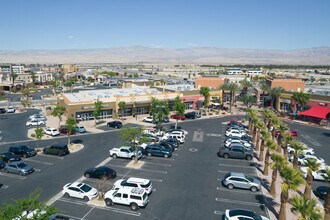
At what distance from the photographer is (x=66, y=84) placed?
113625 mm

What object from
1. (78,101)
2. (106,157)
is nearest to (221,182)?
(106,157)

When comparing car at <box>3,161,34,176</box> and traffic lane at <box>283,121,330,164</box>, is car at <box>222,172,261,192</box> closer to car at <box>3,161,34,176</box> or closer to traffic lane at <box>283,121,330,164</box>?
traffic lane at <box>283,121,330,164</box>

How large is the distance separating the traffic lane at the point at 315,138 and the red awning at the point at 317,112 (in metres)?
3.73

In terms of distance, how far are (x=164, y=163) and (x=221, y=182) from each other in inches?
347

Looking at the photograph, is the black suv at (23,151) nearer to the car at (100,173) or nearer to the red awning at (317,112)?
the car at (100,173)

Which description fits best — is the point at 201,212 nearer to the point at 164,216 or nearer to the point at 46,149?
the point at 164,216

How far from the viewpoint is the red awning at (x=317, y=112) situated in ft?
181

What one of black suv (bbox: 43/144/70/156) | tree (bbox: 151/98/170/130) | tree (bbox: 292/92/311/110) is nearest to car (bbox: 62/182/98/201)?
black suv (bbox: 43/144/70/156)

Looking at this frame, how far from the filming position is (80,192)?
75.7 ft

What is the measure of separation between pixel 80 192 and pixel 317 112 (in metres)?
58.0

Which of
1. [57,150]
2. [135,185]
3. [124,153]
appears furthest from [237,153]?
[57,150]

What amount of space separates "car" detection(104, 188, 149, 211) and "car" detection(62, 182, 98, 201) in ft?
6.12

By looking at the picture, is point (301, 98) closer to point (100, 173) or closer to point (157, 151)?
point (157, 151)

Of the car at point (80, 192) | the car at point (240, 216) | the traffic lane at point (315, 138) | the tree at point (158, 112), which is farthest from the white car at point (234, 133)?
the car at point (80, 192)
